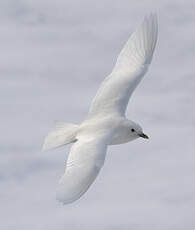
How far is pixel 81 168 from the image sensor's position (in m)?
16.7

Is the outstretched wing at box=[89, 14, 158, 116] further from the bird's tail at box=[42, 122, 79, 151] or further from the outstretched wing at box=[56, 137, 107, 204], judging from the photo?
the outstretched wing at box=[56, 137, 107, 204]

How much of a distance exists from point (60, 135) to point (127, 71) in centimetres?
314

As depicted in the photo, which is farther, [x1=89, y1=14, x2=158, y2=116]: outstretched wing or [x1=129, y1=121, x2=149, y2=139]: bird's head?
[x1=89, y1=14, x2=158, y2=116]: outstretched wing

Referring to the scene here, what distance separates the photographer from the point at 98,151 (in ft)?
57.3

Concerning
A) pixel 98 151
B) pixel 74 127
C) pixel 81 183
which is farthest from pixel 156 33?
pixel 81 183

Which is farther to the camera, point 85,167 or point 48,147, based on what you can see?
point 48,147

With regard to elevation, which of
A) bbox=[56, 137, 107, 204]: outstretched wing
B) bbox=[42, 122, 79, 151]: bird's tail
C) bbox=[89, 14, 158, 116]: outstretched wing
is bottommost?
bbox=[56, 137, 107, 204]: outstretched wing

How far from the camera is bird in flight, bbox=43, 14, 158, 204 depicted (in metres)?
16.4

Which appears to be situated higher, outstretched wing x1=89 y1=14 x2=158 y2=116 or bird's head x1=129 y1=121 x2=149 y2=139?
outstretched wing x1=89 y1=14 x2=158 y2=116

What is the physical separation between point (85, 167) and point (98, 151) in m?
0.82

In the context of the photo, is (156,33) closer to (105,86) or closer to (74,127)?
(105,86)

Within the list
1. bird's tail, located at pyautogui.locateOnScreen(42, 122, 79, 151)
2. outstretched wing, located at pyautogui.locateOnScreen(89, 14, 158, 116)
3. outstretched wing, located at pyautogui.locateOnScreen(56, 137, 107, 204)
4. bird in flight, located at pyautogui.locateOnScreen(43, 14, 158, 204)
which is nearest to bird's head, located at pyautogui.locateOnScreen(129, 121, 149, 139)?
bird in flight, located at pyautogui.locateOnScreen(43, 14, 158, 204)

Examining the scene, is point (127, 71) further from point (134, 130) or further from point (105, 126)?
point (105, 126)

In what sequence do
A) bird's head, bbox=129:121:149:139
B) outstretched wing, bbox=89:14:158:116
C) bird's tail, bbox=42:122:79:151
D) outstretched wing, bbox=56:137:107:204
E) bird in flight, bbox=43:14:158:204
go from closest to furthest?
outstretched wing, bbox=56:137:107:204
bird in flight, bbox=43:14:158:204
bird's tail, bbox=42:122:79:151
bird's head, bbox=129:121:149:139
outstretched wing, bbox=89:14:158:116
